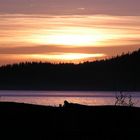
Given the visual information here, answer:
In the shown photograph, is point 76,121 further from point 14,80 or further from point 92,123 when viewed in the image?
point 14,80

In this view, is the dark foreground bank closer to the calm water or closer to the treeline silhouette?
the calm water

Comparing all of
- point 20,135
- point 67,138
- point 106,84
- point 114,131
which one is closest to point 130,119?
point 114,131

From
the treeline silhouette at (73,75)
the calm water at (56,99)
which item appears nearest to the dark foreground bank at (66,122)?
the calm water at (56,99)

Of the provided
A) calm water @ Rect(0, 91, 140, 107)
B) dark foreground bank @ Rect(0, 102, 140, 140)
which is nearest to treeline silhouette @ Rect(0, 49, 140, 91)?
calm water @ Rect(0, 91, 140, 107)

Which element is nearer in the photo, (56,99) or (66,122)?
(66,122)

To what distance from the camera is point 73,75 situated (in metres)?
142

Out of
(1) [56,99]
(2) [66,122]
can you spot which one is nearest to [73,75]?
(1) [56,99]

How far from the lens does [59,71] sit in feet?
471

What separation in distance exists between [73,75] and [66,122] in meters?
131

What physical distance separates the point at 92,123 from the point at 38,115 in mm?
996

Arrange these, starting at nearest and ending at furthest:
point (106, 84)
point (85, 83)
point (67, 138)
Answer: point (67, 138) < point (106, 84) < point (85, 83)

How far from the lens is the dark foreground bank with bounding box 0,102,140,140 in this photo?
10602 millimetres

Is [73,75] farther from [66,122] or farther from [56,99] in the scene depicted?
[66,122]

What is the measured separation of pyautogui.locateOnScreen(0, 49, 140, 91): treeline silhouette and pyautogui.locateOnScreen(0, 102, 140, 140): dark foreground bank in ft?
401
